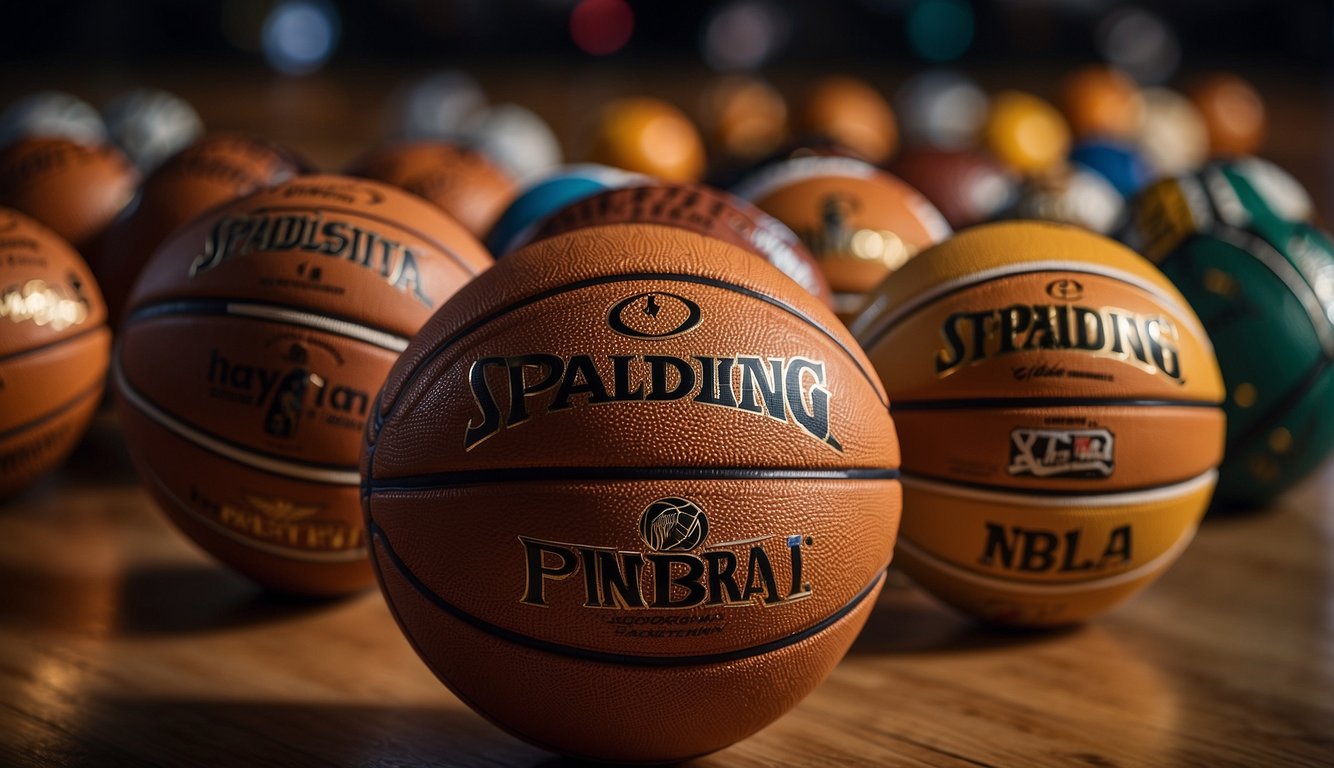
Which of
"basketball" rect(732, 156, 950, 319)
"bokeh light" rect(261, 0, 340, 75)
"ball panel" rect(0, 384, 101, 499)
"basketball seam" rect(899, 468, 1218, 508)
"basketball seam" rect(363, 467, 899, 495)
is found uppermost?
"basketball seam" rect(363, 467, 899, 495)

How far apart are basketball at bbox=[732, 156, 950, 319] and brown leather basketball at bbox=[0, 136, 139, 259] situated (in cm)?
184

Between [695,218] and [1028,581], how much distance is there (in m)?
0.97

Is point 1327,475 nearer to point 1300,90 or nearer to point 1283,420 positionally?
point 1283,420

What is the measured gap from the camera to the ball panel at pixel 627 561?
5.45 feet

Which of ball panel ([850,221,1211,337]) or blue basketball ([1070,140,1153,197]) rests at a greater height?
ball panel ([850,221,1211,337])

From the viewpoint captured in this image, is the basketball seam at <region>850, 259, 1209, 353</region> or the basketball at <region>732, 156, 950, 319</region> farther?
the basketball at <region>732, 156, 950, 319</region>

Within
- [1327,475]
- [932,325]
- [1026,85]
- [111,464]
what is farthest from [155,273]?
[1026,85]

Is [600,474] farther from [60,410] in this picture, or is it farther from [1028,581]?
[60,410]

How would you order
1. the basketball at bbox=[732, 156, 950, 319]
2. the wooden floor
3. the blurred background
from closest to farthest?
the wooden floor, the basketball at bbox=[732, 156, 950, 319], the blurred background

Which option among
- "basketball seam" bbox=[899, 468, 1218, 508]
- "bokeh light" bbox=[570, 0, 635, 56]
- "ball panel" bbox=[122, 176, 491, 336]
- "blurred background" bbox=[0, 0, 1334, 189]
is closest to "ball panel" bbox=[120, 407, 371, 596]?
"ball panel" bbox=[122, 176, 491, 336]

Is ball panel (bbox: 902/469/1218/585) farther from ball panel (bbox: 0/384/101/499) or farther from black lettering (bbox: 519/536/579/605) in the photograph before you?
ball panel (bbox: 0/384/101/499)

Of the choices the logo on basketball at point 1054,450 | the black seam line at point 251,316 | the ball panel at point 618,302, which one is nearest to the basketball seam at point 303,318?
the black seam line at point 251,316

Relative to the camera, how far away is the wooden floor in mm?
1947

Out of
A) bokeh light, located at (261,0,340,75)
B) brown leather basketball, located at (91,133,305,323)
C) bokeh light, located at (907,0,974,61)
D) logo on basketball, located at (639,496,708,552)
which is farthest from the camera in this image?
bokeh light, located at (907,0,974,61)
